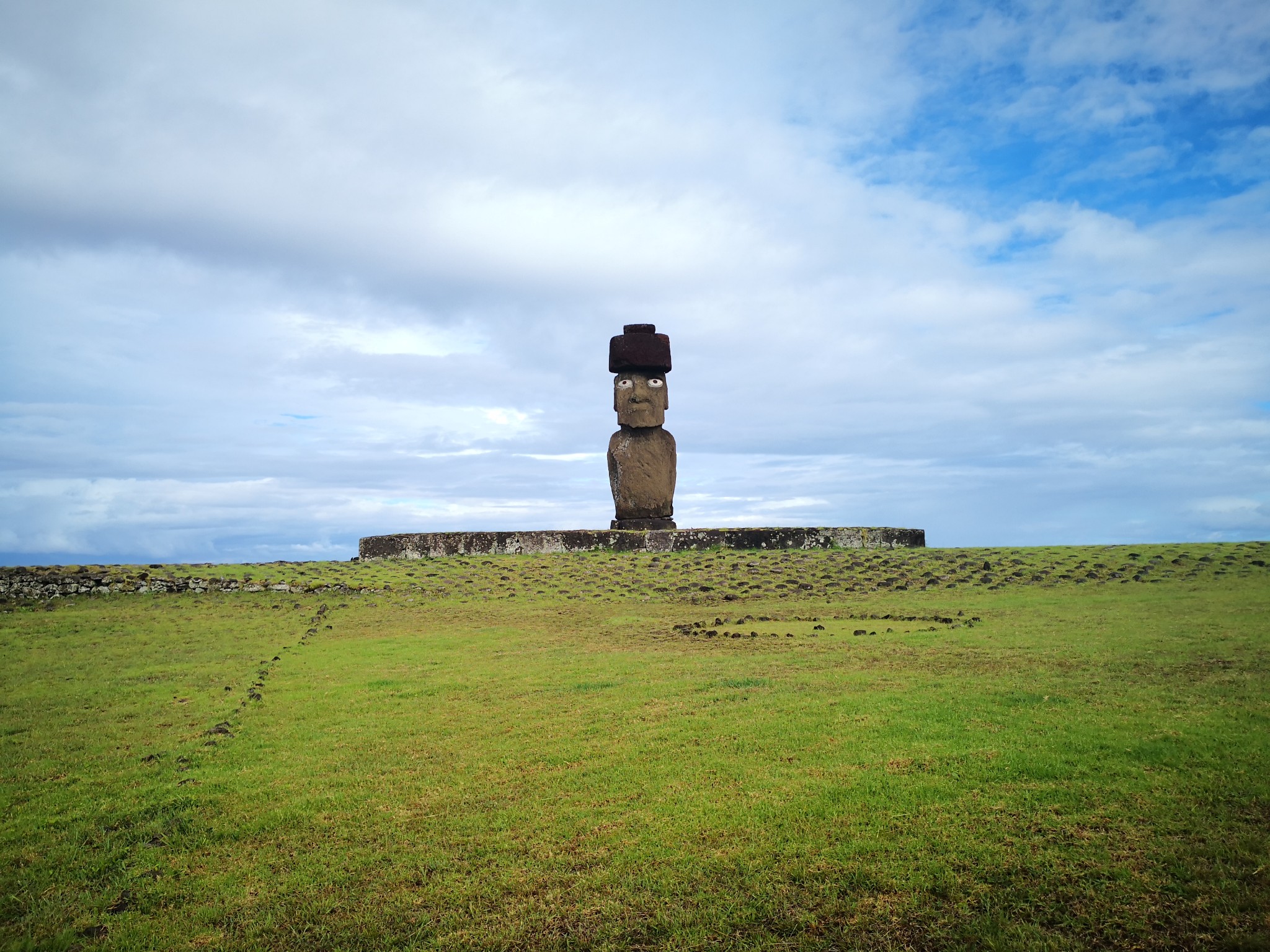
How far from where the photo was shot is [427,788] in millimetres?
4480

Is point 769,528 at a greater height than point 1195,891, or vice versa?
point 769,528

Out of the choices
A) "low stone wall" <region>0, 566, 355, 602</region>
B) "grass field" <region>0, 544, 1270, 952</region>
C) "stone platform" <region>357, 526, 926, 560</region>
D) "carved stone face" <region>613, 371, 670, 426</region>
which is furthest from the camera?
"carved stone face" <region>613, 371, 670, 426</region>

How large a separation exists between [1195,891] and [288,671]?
8028 mm

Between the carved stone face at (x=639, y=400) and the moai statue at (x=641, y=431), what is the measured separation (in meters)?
0.02

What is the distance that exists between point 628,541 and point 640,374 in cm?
433

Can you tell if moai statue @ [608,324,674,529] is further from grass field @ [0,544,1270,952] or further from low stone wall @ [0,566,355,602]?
grass field @ [0,544,1270,952]

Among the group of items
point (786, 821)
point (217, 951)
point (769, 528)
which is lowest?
point (217, 951)

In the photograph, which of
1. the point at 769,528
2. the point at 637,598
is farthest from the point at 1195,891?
the point at 769,528

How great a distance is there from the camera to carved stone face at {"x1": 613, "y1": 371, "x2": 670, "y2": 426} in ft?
65.0

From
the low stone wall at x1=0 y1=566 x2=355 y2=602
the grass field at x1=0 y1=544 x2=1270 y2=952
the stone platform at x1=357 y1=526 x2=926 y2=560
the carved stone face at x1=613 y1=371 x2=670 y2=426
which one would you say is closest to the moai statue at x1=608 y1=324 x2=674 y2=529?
the carved stone face at x1=613 y1=371 x2=670 y2=426

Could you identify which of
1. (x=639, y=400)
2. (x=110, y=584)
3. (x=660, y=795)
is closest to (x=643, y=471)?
(x=639, y=400)

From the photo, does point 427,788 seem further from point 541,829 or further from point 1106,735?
point 1106,735

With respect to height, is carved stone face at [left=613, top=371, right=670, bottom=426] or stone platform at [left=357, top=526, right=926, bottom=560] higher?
carved stone face at [left=613, top=371, right=670, bottom=426]

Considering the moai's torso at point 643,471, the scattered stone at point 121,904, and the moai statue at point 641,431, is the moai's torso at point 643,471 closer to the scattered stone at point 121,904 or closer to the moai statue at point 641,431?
the moai statue at point 641,431
